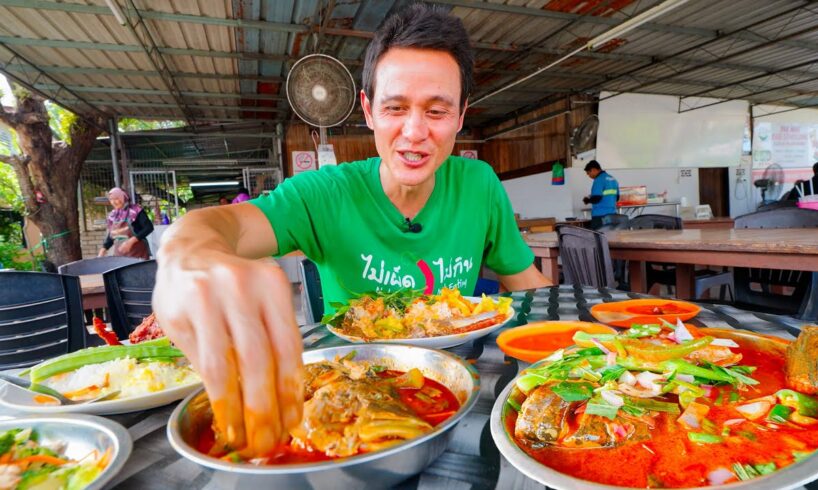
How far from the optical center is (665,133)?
12.5 metres

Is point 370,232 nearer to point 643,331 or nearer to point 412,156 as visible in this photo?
point 412,156

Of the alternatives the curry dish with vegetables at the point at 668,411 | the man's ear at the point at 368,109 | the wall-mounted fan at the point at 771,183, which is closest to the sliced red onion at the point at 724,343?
the curry dish with vegetables at the point at 668,411

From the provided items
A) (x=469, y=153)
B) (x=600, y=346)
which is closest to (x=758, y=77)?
(x=469, y=153)

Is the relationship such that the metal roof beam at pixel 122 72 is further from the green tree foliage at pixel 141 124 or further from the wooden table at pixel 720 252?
the wooden table at pixel 720 252

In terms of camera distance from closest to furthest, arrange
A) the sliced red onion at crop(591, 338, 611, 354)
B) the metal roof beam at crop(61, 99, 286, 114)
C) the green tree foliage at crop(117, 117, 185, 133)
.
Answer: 1. the sliced red onion at crop(591, 338, 611, 354)
2. the metal roof beam at crop(61, 99, 286, 114)
3. the green tree foliage at crop(117, 117, 185, 133)

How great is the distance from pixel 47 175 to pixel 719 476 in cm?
1084

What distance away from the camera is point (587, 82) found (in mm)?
10805

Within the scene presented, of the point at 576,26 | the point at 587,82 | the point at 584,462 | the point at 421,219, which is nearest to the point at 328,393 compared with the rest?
the point at 584,462

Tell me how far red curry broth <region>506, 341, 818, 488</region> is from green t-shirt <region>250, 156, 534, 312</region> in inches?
46.2

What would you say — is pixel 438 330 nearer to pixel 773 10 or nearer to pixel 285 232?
pixel 285 232

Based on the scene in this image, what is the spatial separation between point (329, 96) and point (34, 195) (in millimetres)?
6972

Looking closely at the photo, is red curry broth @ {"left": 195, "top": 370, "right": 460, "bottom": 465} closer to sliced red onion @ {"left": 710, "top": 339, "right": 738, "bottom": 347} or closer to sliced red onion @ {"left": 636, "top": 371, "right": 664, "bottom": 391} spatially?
sliced red onion @ {"left": 636, "top": 371, "right": 664, "bottom": 391}

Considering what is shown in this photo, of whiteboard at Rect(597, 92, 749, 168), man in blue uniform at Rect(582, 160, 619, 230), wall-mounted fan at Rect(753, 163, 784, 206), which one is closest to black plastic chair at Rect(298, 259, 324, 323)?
man in blue uniform at Rect(582, 160, 619, 230)

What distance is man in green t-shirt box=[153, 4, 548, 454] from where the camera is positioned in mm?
486
